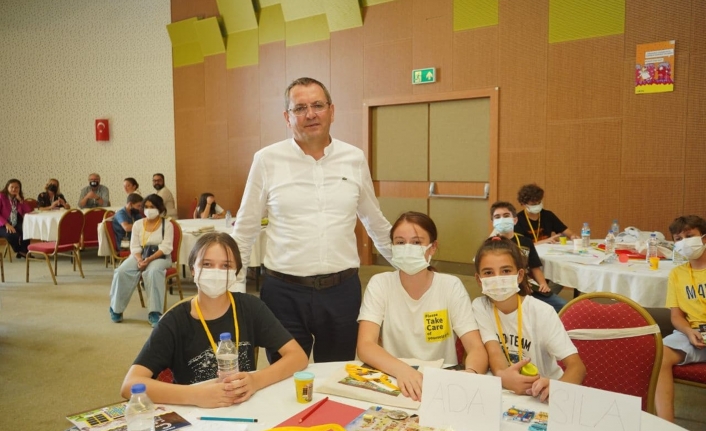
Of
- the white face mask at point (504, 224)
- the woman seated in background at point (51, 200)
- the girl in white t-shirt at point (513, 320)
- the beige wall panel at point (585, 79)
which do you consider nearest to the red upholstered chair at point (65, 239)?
the woman seated in background at point (51, 200)

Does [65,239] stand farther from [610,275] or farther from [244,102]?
[610,275]

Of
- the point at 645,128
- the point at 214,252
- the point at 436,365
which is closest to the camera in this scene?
the point at 436,365

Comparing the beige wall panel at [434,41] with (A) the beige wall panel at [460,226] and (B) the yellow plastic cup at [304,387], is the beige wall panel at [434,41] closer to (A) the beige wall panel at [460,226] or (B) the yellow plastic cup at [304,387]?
(A) the beige wall panel at [460,226]

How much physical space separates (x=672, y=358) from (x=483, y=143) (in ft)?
15.0

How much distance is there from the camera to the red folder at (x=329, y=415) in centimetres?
150

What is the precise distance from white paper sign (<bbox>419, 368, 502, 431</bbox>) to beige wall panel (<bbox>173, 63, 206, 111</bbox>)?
937cm

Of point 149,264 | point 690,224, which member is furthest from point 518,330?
point 149,264

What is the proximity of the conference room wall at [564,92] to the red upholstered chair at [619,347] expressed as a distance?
164 inches

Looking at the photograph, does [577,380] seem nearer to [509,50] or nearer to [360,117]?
[509,50]

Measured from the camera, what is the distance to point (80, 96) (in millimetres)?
10984

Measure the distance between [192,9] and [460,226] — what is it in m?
6.29

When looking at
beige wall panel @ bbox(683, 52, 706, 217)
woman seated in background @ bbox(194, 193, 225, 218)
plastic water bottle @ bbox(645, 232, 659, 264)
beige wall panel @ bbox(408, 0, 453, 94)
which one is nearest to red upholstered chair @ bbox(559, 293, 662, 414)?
plastic water bottle @ bbox(645, 232, 659, 264)

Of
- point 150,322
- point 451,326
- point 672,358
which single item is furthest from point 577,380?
point 150,322

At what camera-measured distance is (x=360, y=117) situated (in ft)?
26.5
